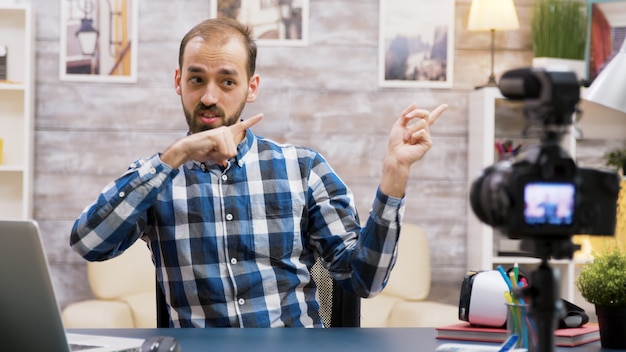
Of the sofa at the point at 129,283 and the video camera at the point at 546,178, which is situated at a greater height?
the video camera at the point at 546,178

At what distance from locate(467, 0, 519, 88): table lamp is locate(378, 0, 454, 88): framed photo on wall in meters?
0.17

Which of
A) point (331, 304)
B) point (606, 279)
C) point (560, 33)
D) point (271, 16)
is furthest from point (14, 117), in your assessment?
point (606, 279)

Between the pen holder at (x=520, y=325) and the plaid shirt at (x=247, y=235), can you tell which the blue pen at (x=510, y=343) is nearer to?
the pen holder at (x=520, y=325)

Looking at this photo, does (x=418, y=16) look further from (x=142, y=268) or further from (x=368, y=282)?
(x=368, y=282)

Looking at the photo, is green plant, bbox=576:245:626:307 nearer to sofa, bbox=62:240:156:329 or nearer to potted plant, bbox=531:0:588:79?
sofa, bbox=62:240:156:329

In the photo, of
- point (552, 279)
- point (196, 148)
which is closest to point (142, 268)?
point (196, 148)

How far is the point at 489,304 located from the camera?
1598 mm

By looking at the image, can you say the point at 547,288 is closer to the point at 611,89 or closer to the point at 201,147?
the point at 201,147

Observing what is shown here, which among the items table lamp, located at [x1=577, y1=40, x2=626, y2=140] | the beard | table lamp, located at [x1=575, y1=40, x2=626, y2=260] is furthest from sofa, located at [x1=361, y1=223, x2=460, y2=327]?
the beard

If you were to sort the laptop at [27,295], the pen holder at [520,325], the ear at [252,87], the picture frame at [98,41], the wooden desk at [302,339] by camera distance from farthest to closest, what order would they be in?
the picture frame at [98,41]
the ear at [252,87]
the wooden desk at [302,339]
the pen holder at [520,325]
the laptop at [27,295]

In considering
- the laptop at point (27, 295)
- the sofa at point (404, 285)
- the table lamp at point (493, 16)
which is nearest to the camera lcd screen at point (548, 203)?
the laptop at point (27, 295)

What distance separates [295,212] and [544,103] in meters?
1.13

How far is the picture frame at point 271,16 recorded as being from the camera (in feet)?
12.4

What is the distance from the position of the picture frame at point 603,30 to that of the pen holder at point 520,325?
275cm
